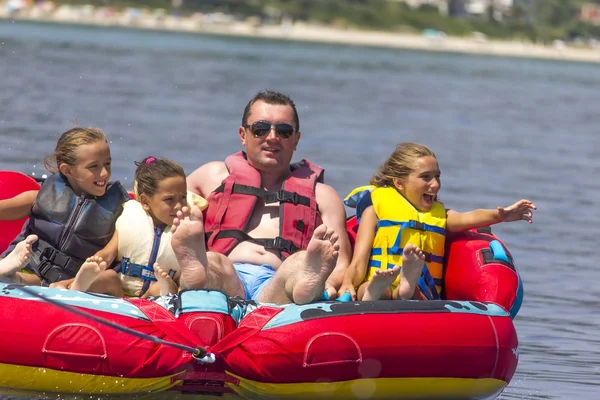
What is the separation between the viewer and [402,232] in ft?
18.8

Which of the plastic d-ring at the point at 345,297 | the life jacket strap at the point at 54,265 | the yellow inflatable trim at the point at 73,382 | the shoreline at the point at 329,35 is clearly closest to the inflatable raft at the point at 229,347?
the yellow inflatable trim at the point at 73,382

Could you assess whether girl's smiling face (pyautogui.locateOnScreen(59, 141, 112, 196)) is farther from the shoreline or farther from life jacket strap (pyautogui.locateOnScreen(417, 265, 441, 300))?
the shoreline

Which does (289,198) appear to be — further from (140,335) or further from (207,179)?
(140,335)

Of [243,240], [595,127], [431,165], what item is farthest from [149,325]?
[595,127]

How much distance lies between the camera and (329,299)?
537cm

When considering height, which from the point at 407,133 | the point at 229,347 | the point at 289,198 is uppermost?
the point at 289,198

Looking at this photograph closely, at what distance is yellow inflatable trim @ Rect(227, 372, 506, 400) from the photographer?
4.83 metres

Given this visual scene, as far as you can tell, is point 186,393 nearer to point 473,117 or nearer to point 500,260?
point 500,260

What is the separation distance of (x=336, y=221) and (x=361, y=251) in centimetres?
24

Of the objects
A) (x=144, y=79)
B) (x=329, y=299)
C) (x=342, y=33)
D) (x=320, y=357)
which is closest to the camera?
(x=320, y=357)

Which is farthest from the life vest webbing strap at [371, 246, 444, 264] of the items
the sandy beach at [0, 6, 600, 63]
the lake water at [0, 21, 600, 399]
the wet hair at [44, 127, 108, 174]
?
Answer: the sandy beach at [0, 6, 600, 63]

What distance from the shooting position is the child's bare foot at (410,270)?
513 centimetres

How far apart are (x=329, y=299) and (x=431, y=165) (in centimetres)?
89

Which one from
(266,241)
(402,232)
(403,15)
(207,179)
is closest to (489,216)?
(402,232)
